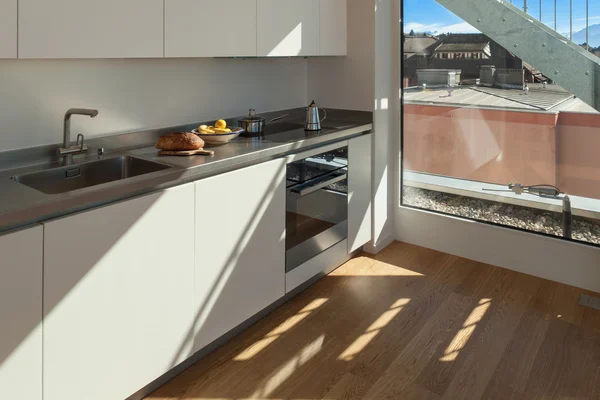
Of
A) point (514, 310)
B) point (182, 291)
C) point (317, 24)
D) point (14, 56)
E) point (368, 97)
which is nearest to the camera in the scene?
point (14, 56)

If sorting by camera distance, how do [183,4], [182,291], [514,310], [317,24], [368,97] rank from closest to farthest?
[182,291] < [183,4] < [514,310] < [317,24] < [368,97]

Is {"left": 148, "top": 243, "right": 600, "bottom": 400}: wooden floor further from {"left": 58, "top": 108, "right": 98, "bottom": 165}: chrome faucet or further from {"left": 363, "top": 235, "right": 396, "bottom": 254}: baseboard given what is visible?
{"left": 58, "top": 108, "right": 98, "bottom": 165}: chrome faucet

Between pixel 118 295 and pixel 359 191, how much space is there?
1.87m

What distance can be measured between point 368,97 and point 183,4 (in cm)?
150

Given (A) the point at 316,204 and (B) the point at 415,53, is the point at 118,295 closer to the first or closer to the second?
(A) the point at 316,204

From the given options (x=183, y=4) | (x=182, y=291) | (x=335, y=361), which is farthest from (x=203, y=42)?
(x=335, y=361)

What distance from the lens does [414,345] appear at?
2438 millimetres

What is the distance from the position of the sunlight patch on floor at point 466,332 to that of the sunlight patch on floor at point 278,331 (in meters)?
0.75

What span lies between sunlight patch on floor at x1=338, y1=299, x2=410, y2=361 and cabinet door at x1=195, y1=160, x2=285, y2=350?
477 mm

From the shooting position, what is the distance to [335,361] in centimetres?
230

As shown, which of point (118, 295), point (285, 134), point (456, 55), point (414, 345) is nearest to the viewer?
point (118, 295)

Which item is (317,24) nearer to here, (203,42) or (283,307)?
(203,42)

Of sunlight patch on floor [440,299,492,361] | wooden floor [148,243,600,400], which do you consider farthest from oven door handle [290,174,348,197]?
sunlight patch on floor [440,299,492,361]

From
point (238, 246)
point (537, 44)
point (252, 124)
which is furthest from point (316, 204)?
point (537, 44)
